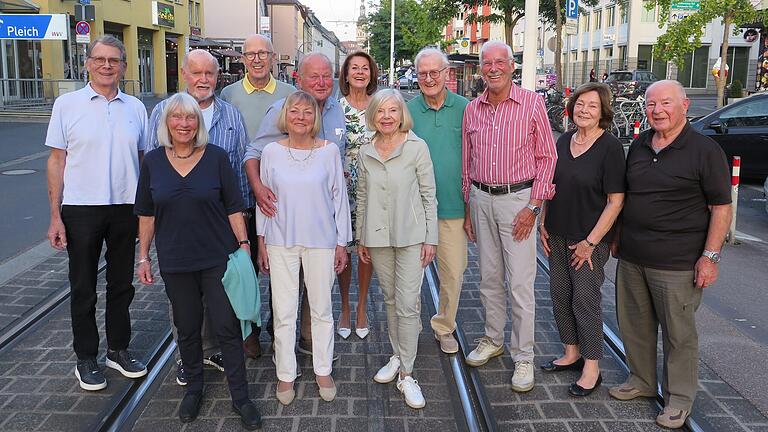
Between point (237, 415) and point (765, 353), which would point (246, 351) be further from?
point (765, 353)

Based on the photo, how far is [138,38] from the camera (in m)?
38.3

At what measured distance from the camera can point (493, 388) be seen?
174 inches

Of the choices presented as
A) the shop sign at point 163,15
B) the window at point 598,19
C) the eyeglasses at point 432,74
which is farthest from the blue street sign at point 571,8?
the window at point 598,19

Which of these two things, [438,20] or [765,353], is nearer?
[765,353]

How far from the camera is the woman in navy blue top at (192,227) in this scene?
12.2 feet

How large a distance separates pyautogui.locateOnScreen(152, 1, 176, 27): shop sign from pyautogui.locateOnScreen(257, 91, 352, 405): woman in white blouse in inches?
1449

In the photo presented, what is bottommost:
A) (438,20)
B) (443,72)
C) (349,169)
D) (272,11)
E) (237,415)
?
(237,415)

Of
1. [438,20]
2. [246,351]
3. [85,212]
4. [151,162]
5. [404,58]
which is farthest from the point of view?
[404,58]

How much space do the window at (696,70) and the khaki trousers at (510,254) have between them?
4909cm

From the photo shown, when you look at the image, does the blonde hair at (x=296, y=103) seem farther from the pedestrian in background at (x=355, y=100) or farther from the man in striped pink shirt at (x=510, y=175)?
the man in striped pink shirt at (x=510, y=175)

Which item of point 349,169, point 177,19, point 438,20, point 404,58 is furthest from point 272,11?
point 349,169

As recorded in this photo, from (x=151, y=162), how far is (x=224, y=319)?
95 centimetres

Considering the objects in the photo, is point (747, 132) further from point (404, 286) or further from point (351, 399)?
point (351, 399)

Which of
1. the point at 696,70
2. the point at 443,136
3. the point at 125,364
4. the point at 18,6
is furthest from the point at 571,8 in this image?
the point at 696,70
